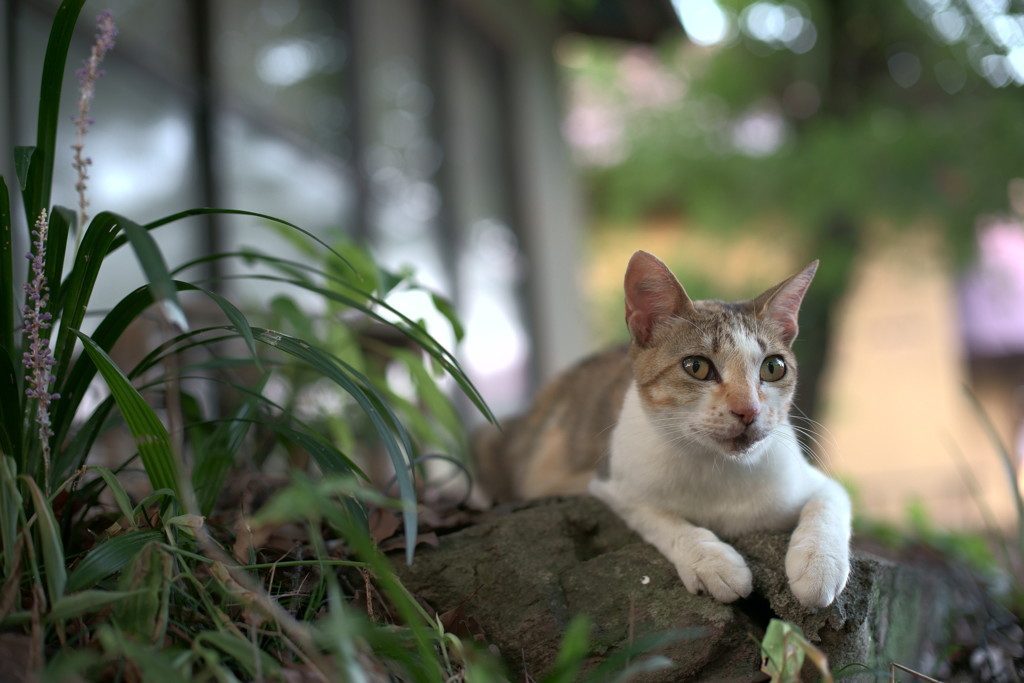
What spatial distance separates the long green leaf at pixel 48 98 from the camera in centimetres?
121

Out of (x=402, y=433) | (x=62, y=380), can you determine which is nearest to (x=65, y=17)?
(x=62, y=380)

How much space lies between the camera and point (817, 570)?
4.04ft

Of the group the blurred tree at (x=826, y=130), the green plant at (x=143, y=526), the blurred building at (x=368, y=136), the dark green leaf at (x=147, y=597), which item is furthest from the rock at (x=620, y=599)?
the blurred tree at (x=826, y=130)

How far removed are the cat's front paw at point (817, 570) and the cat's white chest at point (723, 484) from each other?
156mm

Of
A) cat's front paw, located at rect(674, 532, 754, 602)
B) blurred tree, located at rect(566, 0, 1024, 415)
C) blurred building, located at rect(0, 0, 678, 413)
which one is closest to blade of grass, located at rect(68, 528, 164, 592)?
cat's front paw, located at rect(674, 532, 754, 602)

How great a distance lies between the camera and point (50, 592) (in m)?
1.02

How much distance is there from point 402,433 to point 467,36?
14.2 ft

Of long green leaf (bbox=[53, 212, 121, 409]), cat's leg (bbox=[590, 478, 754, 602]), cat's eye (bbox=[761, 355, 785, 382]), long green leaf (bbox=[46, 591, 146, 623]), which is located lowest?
cat's leg (bbox=[590, 478, 754, 602])

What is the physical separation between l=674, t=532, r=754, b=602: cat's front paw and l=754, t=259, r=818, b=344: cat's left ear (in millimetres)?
449

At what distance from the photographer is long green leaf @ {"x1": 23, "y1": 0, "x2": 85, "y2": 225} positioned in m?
1.21

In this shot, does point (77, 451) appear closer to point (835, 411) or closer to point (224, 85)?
point (224, 85)

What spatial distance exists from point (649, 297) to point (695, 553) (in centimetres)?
48

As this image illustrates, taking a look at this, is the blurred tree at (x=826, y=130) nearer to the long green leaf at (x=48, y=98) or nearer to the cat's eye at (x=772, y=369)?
the cat's eye at (x=772, y=369)

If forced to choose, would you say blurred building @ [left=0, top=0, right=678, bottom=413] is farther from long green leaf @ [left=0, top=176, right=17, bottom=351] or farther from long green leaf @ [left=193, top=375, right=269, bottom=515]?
long green leaf @ [left=0, top=176, right=17, bottom=351]
